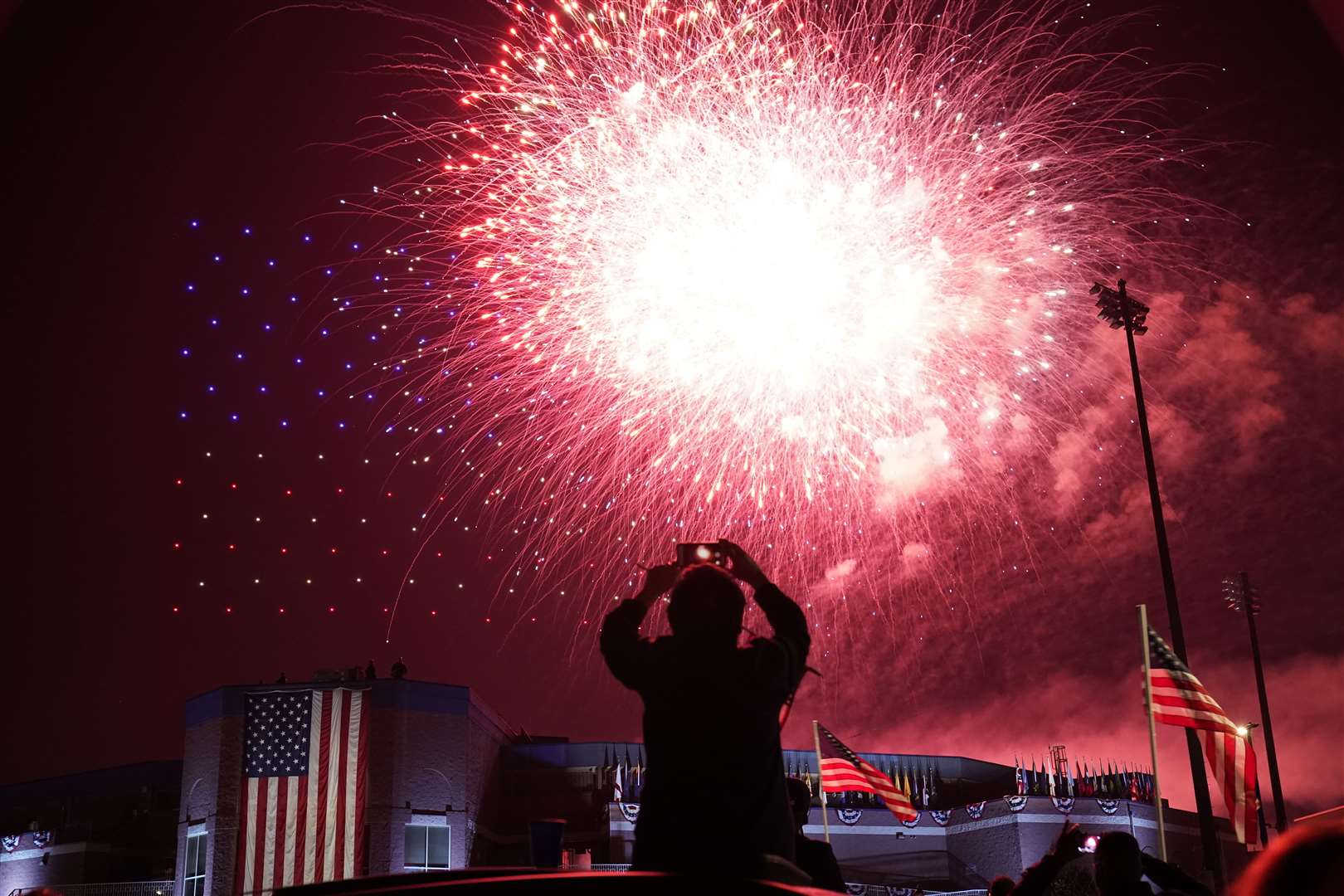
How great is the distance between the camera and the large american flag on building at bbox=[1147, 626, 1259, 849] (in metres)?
12.2

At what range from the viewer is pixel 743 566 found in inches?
181

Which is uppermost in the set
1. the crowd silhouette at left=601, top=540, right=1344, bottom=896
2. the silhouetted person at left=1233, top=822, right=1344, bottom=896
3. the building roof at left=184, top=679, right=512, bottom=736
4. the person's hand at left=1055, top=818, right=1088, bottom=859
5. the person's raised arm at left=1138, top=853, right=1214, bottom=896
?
the building roof at left=184, top=679, right=512, bottom=736

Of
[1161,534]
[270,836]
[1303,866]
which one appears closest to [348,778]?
[270,836]

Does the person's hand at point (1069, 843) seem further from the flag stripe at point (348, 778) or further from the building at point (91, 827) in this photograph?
the building at point (91, 827)

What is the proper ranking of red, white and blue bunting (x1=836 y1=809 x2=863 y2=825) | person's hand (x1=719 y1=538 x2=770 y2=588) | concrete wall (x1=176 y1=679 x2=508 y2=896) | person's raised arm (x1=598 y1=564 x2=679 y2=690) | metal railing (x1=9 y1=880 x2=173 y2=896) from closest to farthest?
person's raised arm (x1=598 y1=564 x2=679 y2=690), person's hand (x1=719 y1=538 x2=770 y2=588), concrete wall (x1=176 y1=679 x2=508 y2=896), metal railing (x1=9 y1=880 x2=173 y2=896), red, white and blue bunting (x1=836 y1=809 x2=863 y2=825)

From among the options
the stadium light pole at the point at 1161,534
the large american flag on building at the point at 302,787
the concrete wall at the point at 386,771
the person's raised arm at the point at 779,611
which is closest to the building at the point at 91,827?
the concrete wall at the point at 386,771

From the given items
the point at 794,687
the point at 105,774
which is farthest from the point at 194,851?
the point at 794,687

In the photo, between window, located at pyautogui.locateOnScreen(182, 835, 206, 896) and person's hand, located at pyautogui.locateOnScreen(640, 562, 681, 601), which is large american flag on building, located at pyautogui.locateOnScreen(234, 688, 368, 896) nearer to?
window, located at pyautogui.locateOnScreen(182, 835, 206, 896)

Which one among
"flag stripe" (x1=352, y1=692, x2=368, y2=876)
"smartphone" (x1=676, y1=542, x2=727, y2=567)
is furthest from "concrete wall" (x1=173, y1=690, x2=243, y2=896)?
"smartphone" (x1=676, y1=542, x2=727, y2=567)

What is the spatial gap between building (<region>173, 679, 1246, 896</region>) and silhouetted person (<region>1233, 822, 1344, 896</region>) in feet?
110

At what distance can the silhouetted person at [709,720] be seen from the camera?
3668 mm

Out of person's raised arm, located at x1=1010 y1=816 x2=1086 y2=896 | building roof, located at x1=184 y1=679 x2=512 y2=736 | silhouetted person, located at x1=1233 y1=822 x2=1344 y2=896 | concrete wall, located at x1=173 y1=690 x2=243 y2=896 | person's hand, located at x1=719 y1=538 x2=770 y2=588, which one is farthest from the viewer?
building roof, located at x1=184 y1=679 x2=512 y2=736

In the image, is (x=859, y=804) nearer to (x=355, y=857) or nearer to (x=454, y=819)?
(x=454, y=819)

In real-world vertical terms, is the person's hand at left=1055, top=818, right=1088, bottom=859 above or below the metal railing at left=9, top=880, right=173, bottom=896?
above
